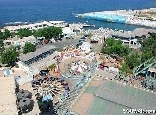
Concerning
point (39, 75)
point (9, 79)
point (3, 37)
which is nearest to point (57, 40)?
point (3, 37)

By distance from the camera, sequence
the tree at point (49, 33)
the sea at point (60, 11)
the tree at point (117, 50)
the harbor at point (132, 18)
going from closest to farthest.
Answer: the tree at point (117, 50), the tree at point (49, 33), the harbor at point (132, 18), the sea at point (60, 11)

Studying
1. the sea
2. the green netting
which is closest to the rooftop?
the green netting

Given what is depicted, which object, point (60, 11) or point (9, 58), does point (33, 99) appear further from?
point (60, 11)

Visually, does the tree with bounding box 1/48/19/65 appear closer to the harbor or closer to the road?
the road

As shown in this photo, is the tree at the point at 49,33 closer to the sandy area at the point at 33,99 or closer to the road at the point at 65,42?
the road at the point at 65,42

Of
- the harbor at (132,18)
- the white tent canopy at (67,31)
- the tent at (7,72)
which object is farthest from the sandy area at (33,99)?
the harbor at (132,18)

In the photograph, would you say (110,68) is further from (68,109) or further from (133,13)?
(133,13)

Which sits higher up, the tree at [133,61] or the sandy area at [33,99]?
the tree at [133,61]

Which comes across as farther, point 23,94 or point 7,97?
point 23,94

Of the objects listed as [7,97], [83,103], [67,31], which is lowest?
[67,31]

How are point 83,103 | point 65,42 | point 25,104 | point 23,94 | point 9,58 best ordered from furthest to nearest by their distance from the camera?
point 65,42, point 9,58, point 23,94, point 25,104, point 83,103

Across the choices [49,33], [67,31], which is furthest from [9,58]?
[67,31]
